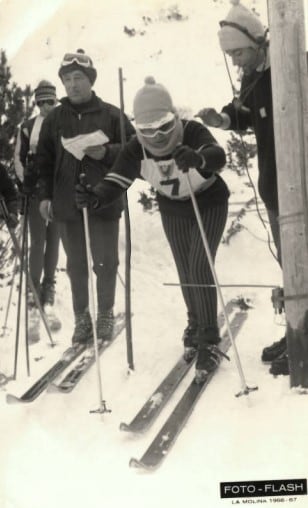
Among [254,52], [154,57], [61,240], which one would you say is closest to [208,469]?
[61,240]

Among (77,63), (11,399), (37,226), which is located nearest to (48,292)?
(37,226)

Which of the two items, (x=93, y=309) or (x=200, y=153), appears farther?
(x=93, y=309)

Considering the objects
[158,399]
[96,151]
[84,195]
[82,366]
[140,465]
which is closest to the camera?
[140,465]

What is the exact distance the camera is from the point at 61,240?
2773 mm

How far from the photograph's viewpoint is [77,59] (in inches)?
95.7

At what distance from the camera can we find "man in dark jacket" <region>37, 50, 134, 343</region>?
8.23 feet

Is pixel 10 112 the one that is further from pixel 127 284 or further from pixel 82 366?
pixel 82 366

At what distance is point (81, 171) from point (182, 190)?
480mm

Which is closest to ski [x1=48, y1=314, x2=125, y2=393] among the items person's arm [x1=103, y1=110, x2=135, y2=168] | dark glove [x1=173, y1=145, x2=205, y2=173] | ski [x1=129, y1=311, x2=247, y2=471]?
ski [x1=129, y1=311, x2=247, y2=471]

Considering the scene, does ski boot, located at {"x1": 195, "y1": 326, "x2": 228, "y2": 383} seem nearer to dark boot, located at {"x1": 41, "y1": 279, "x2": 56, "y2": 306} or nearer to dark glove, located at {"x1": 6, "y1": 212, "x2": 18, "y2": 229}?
dark boot, located at {"x1": 41, "y1": 279, "x2": 56, "y2": 306}

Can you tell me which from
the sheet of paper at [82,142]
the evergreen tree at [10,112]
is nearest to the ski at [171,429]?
the sheet of paper at [82,142]

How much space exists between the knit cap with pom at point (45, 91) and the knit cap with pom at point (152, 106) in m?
0.58

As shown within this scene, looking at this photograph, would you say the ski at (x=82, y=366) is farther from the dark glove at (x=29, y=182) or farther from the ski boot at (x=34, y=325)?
the dark glove at (x=29, y=182)

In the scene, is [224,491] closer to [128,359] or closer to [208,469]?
[208,469]
